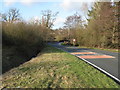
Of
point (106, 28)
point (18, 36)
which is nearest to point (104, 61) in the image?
point (18, 36)

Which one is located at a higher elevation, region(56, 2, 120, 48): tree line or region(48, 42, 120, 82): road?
region(56, 2, 120, 48): tree line

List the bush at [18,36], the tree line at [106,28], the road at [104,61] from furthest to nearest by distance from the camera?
the tree line at [106,28], the bush at [18,36], the road at [104,61]

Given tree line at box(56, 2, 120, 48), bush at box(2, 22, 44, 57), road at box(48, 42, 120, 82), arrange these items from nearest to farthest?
road at box(48, 42, 120, 82) → bush at box(2, 22, 44, 57) → tree line at box(56, 2, 120, 48)

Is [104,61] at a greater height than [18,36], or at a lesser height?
lesser

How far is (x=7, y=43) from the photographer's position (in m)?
16.6

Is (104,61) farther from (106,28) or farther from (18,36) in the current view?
(106,28)

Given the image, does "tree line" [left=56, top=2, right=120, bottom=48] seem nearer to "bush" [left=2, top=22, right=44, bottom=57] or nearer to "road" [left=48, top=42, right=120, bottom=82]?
"road" [left=48, top=42, right=120, bottom=82]

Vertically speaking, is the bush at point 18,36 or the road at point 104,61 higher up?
the bush at point 18,36

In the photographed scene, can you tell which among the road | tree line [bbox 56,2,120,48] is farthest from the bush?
tree line [bbox 56,2,120,48]

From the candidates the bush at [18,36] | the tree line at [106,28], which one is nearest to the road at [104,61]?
the bush at [18,36]

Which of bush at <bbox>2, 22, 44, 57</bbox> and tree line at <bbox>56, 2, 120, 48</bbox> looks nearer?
bush at <bbox>2, 22, 44, 57</bbox>

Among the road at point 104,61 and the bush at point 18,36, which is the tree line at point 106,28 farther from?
the bush at point 18,36

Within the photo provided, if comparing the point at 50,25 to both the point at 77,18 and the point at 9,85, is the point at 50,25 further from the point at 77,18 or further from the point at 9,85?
the point at 9,85

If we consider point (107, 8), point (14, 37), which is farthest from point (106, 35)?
point (14, 37)
